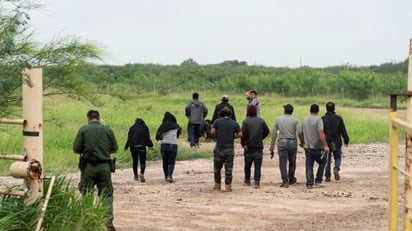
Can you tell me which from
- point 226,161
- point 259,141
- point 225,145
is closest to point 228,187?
point 226,161

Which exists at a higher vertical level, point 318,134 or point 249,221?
point 318,134

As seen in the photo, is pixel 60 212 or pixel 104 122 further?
pixel 104 122

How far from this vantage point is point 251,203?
12.6 m

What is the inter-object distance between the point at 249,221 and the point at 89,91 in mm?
3681

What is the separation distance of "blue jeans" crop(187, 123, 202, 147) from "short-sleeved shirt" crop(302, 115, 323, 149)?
7987mm

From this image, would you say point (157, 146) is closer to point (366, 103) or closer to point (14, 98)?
point (14, 98)

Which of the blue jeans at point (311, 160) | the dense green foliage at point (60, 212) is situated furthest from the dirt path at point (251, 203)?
the dense green foliage at point (60, 212)

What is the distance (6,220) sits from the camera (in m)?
6.79

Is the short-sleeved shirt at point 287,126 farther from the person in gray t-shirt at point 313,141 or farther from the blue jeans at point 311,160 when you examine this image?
the blue jeans at point 311,160

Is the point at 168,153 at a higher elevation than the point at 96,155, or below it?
below

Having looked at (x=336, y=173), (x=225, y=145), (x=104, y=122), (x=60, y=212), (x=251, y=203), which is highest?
(x=104, y=122)

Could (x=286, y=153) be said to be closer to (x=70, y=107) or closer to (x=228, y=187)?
(x=228, y=187)

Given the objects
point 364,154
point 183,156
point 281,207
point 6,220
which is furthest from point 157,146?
point 6,220

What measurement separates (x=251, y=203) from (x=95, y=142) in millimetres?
3818
